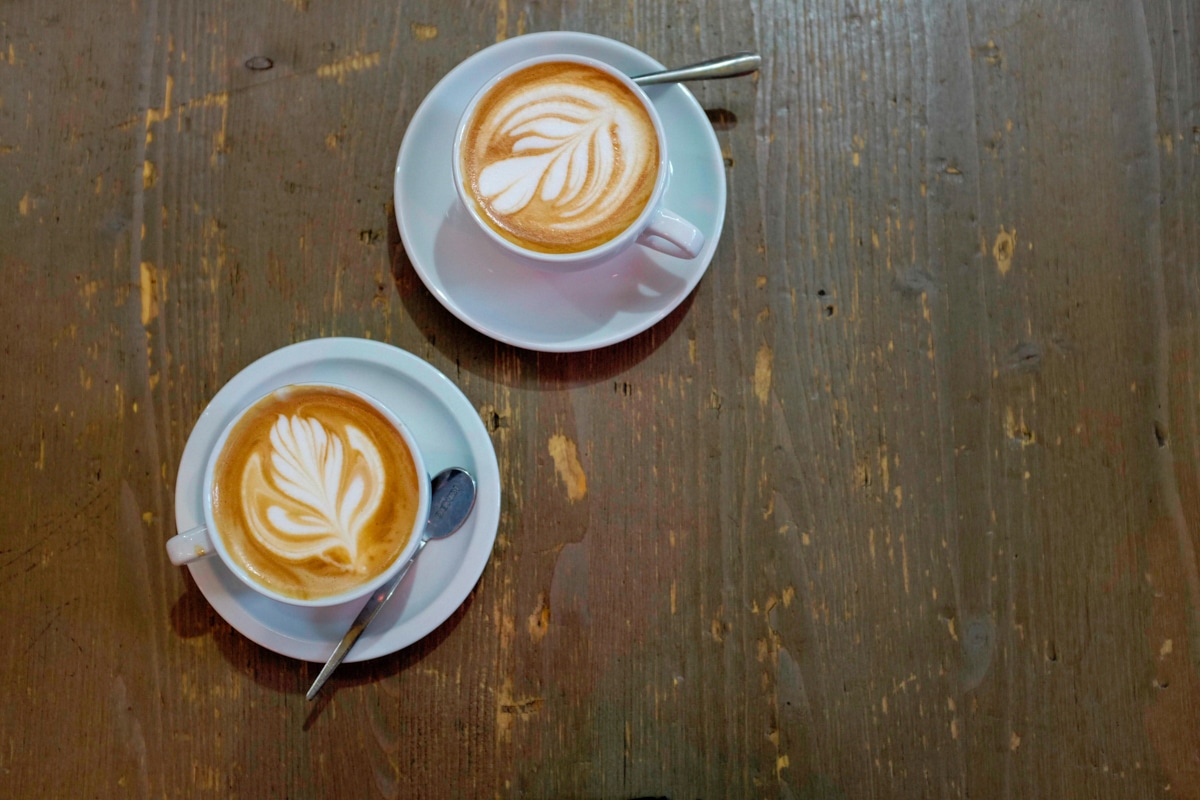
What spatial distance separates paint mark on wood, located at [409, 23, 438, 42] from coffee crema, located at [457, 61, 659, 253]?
7.6 inches

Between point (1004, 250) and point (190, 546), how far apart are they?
992 mm

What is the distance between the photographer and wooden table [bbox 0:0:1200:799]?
0.95 metres

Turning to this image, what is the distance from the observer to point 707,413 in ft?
3.20

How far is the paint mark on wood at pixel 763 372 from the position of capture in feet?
3.21

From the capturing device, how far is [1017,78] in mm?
1010

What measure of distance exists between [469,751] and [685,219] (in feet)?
2.21

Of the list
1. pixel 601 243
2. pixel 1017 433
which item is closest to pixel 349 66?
pixel 601 243

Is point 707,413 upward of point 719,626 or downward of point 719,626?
upward

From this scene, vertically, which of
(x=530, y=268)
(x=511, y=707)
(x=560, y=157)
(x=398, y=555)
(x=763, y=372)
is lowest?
(x=511, y=707)

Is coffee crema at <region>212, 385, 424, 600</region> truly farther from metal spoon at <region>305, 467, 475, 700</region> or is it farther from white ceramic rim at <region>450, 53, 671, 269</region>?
white ceramic rim at <region>450, 53, 671, 269</region>

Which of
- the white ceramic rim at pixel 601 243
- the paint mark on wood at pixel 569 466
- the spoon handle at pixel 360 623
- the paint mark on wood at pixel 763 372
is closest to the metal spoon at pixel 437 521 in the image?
the spoon handle at pixel 360 623

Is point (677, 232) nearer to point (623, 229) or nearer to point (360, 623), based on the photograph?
point (623, 229)

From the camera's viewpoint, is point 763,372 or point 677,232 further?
point 763,372

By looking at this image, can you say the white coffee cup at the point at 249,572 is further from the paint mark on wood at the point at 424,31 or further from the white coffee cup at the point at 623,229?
the paint mark on wood at the point at 424,31
